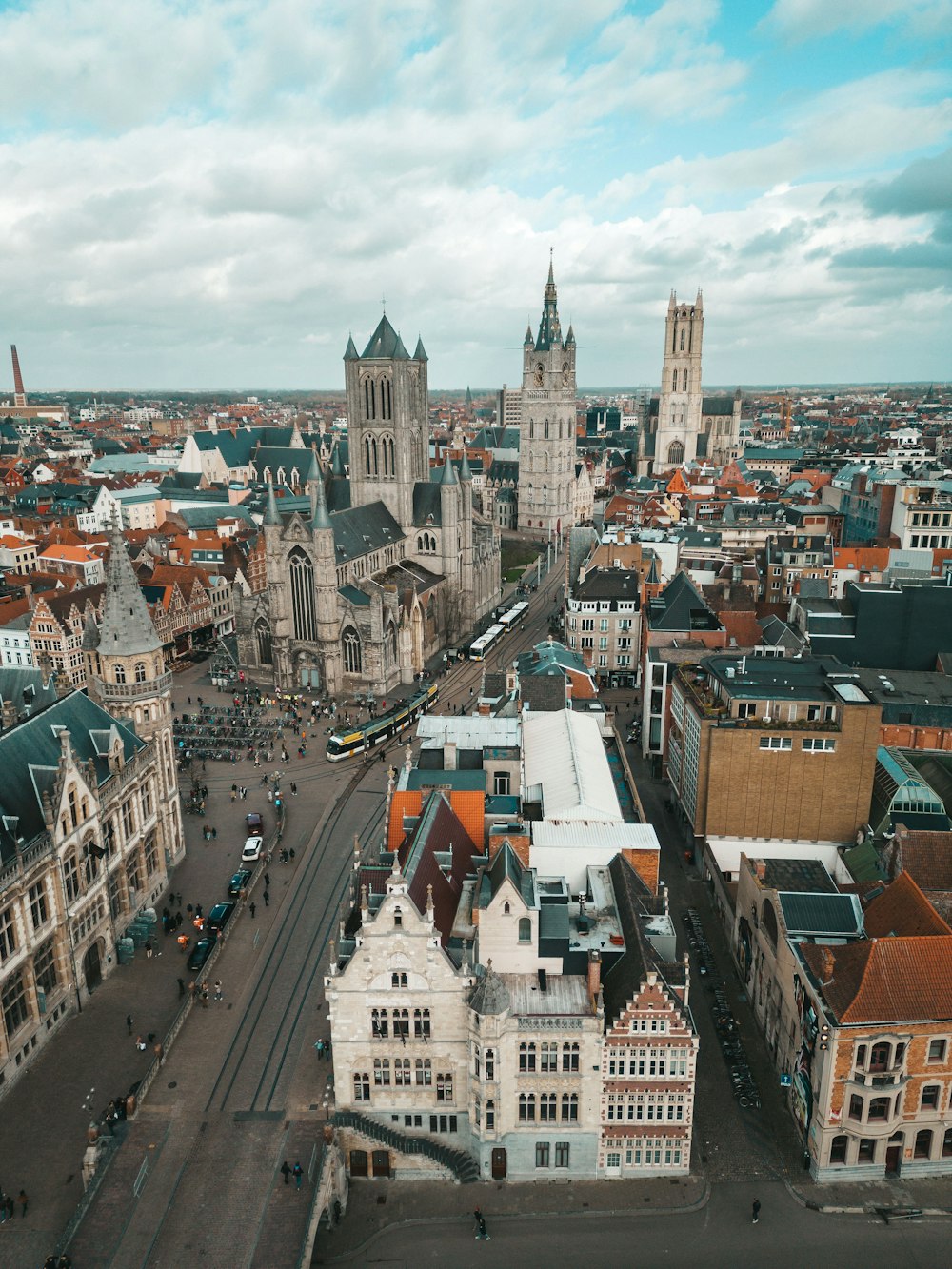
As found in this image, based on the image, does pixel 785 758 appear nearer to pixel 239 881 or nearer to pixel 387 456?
pixel 239 881

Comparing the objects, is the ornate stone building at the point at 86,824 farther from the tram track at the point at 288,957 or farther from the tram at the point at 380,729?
the tram at the point at 380,729

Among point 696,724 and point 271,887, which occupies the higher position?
point 696,724

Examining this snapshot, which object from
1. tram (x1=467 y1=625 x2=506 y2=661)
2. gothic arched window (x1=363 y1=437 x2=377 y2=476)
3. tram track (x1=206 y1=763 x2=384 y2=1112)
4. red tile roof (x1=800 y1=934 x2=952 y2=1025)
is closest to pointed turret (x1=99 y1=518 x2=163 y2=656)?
tram track (x1=206 y1=763 x2=384 y2=1112)

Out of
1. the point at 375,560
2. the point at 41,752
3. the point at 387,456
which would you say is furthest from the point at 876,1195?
the point at 387,456

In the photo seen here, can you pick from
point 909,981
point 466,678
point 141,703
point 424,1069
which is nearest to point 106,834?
point 141,703

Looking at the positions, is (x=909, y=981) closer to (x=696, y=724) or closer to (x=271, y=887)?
(x=696, y=724)

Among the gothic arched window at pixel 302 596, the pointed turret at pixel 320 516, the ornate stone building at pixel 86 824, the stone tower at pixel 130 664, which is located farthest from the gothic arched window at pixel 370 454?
the ornate stone building at pixel 86 824

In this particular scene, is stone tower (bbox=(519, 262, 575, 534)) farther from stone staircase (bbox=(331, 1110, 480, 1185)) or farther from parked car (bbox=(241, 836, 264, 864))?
stone staircase (bbox=(331, 1110, 480, 1185))
